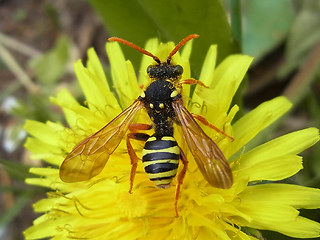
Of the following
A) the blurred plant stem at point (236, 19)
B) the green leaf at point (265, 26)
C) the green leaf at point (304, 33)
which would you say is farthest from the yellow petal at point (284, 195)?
the green leaf at point (265, 26)

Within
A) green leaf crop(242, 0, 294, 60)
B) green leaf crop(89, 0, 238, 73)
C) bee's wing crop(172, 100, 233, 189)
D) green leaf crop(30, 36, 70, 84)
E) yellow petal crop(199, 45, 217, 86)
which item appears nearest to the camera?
bee's wing crop(172, 100, 233, 189)

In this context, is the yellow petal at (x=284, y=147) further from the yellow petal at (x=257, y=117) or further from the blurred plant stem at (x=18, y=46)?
the blurred plant stem at (x=18, y=46)

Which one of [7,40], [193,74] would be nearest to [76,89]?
[7,40]

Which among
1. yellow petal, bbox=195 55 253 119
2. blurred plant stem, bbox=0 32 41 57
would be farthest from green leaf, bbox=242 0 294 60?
blurred plant stem, bbox=0 32 41 57

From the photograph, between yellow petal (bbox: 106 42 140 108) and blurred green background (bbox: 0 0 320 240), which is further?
blurred green background (bbox: 0 0 320 240)

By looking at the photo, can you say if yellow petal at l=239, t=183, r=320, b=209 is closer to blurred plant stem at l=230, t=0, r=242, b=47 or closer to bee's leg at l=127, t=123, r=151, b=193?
bee's leg at l=127, t=123, r=151, b=193

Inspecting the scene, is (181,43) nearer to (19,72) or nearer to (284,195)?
(284,195)

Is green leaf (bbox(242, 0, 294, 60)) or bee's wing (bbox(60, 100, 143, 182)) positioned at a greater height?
green leaf (bbox(242, 0, 294, 60))
